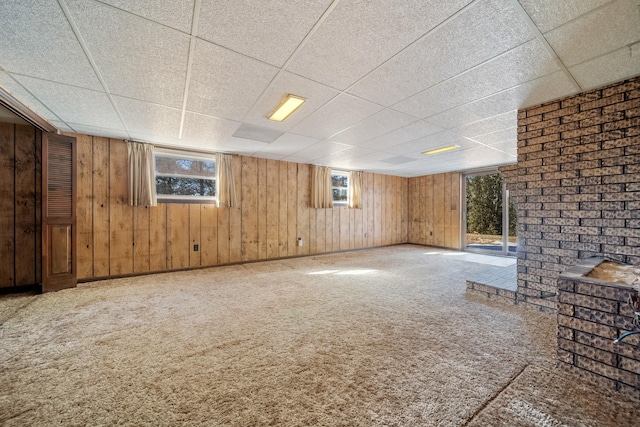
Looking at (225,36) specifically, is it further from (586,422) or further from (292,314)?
(586,422)

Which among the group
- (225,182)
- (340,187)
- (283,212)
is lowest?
(283,212)

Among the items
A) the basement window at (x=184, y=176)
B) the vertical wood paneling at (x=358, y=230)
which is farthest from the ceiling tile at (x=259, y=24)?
the vertical wood paneling at (x=358, y=230)

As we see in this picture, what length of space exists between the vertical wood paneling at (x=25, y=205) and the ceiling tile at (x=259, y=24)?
12.5ft

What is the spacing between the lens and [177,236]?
4.24 metres

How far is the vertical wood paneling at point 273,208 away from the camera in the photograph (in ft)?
17.1

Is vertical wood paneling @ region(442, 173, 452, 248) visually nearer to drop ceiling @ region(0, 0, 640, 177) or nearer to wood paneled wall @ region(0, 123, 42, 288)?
drop ceiling @ region(0, 0, 640, 177)

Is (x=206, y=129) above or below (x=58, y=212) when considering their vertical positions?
above

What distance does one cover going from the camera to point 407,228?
7879 mm

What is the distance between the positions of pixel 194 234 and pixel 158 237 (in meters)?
0.56

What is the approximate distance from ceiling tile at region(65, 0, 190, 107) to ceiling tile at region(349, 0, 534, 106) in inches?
58.8

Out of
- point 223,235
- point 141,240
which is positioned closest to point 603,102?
point 223,235

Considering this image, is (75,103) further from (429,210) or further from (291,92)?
(429,210)

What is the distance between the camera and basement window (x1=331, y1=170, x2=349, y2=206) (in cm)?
641

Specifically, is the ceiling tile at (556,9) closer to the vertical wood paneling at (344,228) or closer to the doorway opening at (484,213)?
the vertical wood paneling at (344,228)
